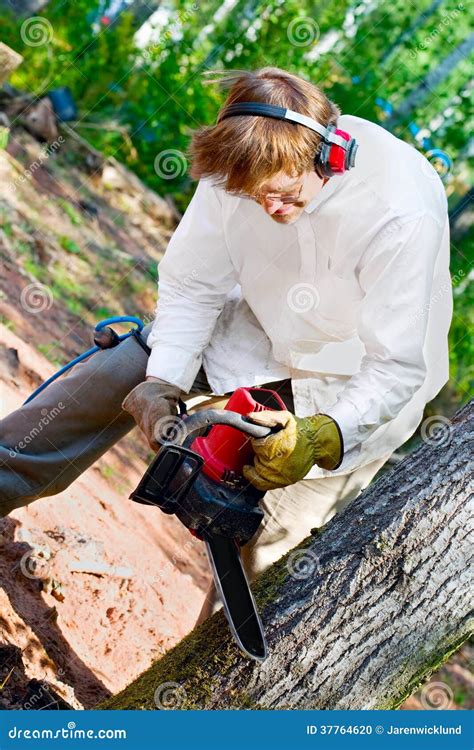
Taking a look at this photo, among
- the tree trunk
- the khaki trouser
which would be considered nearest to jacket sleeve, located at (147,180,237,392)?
the khaki trouser

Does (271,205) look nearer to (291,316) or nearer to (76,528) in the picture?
(291,316)

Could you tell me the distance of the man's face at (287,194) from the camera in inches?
91.4

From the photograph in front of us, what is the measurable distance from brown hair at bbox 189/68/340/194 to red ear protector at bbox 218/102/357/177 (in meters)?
0.02

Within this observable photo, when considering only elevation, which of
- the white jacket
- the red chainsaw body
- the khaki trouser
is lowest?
the khaki trouser

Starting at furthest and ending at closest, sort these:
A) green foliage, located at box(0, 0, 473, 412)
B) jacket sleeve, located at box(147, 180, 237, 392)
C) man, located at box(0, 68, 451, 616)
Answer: green foliage, located at box(0, 0, 473, 412), jacket sleeve, located at box(147, 180, 237, 392), man, located at box(0, 68, 451, 616)

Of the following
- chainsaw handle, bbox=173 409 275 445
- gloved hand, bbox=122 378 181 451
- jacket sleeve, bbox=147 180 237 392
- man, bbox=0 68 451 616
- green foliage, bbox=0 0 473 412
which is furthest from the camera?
green foliage, bbox=0 0 473 412

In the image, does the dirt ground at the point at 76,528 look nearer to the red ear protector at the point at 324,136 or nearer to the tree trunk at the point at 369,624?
the tree trunk at the point at 369,624

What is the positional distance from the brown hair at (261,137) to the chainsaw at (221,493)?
60cm

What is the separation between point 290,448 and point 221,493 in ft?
0.84

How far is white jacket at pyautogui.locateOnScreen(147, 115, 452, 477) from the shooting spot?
2332 millimetres

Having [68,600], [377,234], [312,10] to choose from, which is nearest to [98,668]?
[68,600]

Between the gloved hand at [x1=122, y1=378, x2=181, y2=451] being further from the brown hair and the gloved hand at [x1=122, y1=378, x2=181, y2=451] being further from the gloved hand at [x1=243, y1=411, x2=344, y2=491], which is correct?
the brown hair

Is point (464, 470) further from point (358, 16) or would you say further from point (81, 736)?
point (358, 16)

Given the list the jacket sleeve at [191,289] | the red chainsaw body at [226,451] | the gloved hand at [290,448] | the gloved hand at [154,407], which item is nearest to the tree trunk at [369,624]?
the gloved hand at [290,448]
